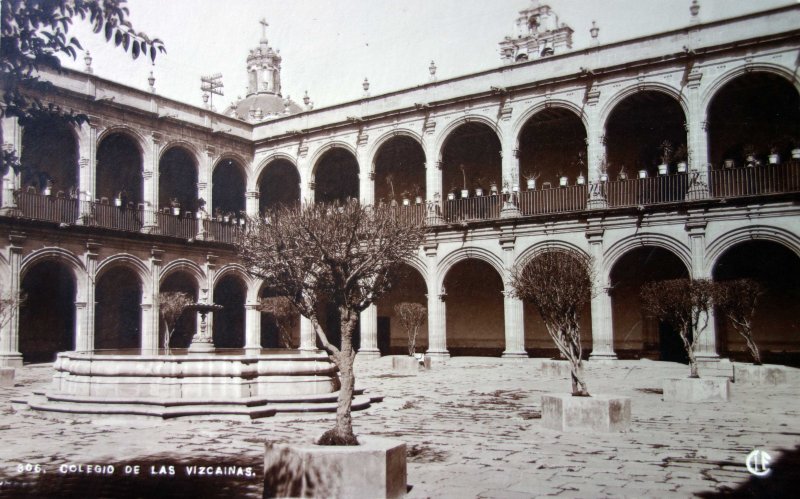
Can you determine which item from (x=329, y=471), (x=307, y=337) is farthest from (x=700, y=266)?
(x=329, y=471)

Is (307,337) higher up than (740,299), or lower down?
lower down

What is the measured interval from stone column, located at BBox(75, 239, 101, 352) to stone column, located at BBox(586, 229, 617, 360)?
561 inches

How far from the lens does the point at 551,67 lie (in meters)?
21.8

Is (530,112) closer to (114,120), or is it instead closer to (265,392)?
(114,120)

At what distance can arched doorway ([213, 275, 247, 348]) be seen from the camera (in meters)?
28.1

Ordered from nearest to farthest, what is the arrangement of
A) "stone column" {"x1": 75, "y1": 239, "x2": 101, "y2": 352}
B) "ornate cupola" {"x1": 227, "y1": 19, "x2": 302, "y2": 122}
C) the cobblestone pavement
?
the cobblestone pavement
"stone column" {"x1": 75, "y1": 239, "x2": 101, "y2": 352}
"ornate cupola" {"x1": 227, "y1": 19, "x2": 302, "y2": 122}

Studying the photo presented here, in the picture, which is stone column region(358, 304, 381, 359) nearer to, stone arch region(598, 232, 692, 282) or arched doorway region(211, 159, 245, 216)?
arched doorway region(211, 159, 245, 216)

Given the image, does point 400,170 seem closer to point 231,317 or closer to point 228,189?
point 228,189

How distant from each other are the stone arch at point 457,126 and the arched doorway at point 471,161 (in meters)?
1.21

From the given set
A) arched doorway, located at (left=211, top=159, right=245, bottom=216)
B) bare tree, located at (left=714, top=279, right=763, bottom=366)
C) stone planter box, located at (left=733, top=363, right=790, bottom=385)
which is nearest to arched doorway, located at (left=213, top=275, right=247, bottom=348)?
arched doorway, located at (left=211, top=159, right=245, bottom=216)

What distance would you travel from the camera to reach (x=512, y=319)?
2155 cm

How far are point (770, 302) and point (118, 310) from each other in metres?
20.4

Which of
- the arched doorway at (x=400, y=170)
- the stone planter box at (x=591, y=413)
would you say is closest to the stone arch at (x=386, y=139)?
the arched doorway at (x=400, y=170)

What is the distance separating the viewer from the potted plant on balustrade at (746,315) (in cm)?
1447
